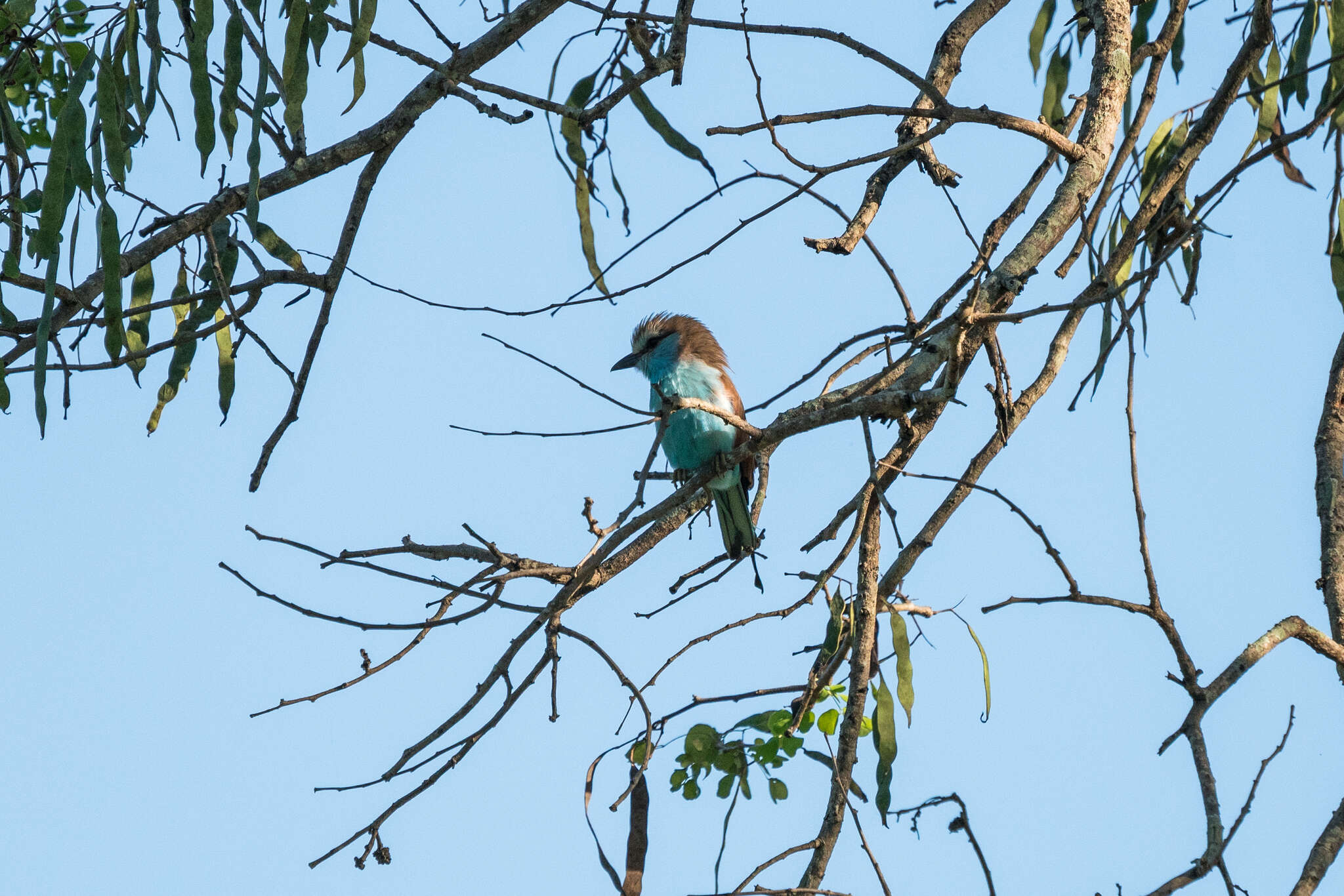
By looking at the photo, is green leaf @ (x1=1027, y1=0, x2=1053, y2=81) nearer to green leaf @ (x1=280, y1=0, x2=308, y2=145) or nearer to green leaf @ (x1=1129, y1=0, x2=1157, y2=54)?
green leaf @ (x1=1129, y1=0, x2=1157, y2=54)

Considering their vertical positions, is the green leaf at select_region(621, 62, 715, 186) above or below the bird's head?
below

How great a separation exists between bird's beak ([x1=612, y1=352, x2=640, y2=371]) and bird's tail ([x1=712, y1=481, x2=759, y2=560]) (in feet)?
3.17

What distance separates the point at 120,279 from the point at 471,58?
972 millimetres

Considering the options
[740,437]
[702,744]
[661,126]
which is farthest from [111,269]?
[740,437]

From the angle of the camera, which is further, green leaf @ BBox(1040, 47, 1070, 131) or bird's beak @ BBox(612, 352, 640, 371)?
bird's beak @ BBox(612, 352, 640, 371)

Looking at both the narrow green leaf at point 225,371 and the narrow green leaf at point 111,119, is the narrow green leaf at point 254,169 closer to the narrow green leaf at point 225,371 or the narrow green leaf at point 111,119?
the narrow green leaf at point 111,119

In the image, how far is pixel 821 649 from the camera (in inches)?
130

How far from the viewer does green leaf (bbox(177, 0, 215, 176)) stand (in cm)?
294

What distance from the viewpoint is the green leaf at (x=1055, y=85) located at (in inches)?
178

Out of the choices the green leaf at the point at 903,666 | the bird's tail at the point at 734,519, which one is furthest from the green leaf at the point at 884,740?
the bird's tail at the point at 734,519

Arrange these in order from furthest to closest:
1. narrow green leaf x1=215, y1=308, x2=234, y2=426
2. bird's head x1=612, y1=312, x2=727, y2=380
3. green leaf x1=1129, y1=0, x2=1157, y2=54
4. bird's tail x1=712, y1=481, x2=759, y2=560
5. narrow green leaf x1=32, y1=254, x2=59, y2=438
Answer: bird's head x1=612, y1=312, x2=727, y2=380, bird's tail x1=712, y1=481, x2=759, y2=560, green leaf x1=1129, y1=0, x2=1157, y2=54, narrow green leaf x1=215, y1=308, x2=234, y2=426, narrow green leaf x1=32, y1=254, x2=59, y2=438

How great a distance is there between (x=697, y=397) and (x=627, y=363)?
0.57m

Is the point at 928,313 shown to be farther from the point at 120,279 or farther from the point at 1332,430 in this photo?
the point at 120,279

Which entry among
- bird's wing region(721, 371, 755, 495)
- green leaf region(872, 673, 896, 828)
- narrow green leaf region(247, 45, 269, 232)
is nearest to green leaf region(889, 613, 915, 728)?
green leaf region(872, 673, 896, 828)
